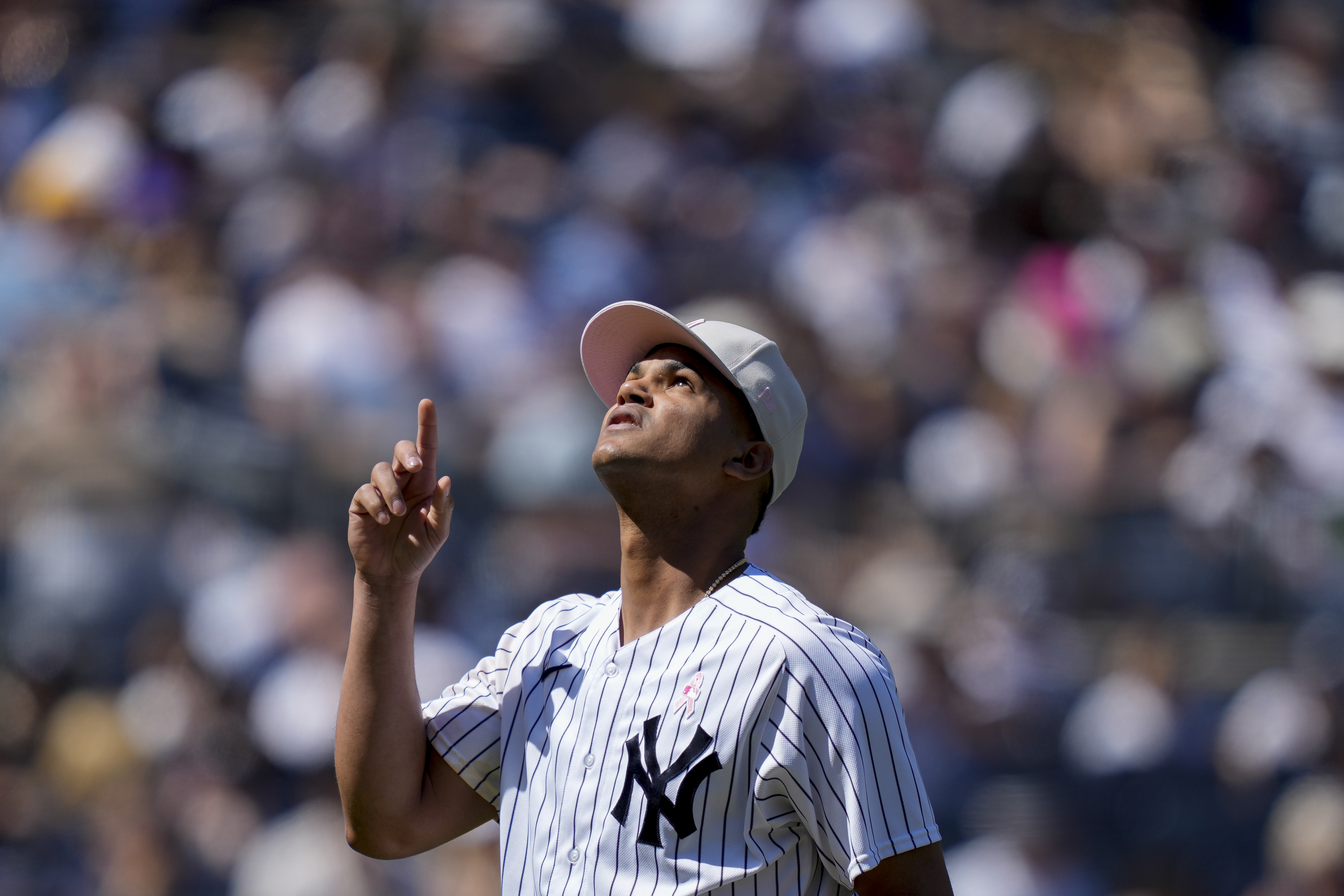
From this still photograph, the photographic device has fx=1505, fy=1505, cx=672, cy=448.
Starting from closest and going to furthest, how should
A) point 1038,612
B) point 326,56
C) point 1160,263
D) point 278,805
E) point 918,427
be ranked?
1. point 278,805
2. point 1038,612
3. point 918,427
4. point 1160,263
5. point 326,56

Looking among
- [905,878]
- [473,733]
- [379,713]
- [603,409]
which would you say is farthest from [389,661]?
[603,409]

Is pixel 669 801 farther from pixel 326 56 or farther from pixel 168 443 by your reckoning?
pixel 326 56

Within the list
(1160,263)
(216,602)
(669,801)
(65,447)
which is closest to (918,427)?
(1160,263)

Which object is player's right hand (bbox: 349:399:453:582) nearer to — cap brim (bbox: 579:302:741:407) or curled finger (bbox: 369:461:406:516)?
curled finger (bbox: 369:461:406:516)

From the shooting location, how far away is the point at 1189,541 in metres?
7.30

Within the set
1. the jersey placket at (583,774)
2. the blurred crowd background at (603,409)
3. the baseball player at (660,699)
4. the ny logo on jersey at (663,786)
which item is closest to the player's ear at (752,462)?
the baseball player at (660,699)

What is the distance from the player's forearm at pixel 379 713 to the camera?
259 centimetres

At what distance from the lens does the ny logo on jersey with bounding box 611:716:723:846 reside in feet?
7.52

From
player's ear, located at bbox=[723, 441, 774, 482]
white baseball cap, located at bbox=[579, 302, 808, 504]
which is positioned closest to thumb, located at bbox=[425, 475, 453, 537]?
white baseball cap, located at bbox=[579, 302, 808, 504]

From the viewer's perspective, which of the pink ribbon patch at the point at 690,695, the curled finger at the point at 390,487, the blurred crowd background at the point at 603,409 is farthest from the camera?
the blurred crowd background at the point at 603,409

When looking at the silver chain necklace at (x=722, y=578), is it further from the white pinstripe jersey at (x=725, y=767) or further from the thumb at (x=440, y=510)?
the thumb at (x=440, y=510)

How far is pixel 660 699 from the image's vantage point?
2.39 m

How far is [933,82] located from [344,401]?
444cm

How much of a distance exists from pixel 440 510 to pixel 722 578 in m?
0.50
